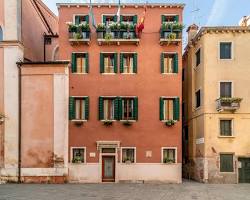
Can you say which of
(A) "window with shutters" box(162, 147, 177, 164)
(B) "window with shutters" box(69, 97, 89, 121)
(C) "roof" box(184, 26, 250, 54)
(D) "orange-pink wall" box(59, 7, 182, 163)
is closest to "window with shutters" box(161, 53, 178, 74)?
(D) "orange-pink wall" box(59, 7, 182, 163)

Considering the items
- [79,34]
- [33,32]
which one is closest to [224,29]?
[79,34]

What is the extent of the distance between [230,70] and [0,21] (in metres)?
17.8

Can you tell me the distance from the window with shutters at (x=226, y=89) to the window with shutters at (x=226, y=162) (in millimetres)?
4483

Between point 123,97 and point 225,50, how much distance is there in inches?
342

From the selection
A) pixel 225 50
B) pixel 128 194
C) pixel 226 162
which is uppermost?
pixel 225 50

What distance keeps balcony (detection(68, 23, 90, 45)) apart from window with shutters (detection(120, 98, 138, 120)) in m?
5.34

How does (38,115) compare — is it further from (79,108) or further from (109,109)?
(109,109)

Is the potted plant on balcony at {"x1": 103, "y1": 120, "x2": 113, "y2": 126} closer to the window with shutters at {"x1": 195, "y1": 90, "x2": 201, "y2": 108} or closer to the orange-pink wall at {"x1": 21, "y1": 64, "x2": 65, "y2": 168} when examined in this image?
the orange-pink wall at {"x1": 21, "y1": 64, "x2": 65, "y2": 168}

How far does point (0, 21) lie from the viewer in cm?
3159

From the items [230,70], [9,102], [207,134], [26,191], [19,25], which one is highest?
[19,25]

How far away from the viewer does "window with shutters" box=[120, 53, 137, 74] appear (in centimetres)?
3209

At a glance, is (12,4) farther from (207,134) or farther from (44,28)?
(207,134)

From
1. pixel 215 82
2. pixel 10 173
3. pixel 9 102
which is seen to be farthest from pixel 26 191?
pixel 215 82

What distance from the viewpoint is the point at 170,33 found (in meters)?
31.9
